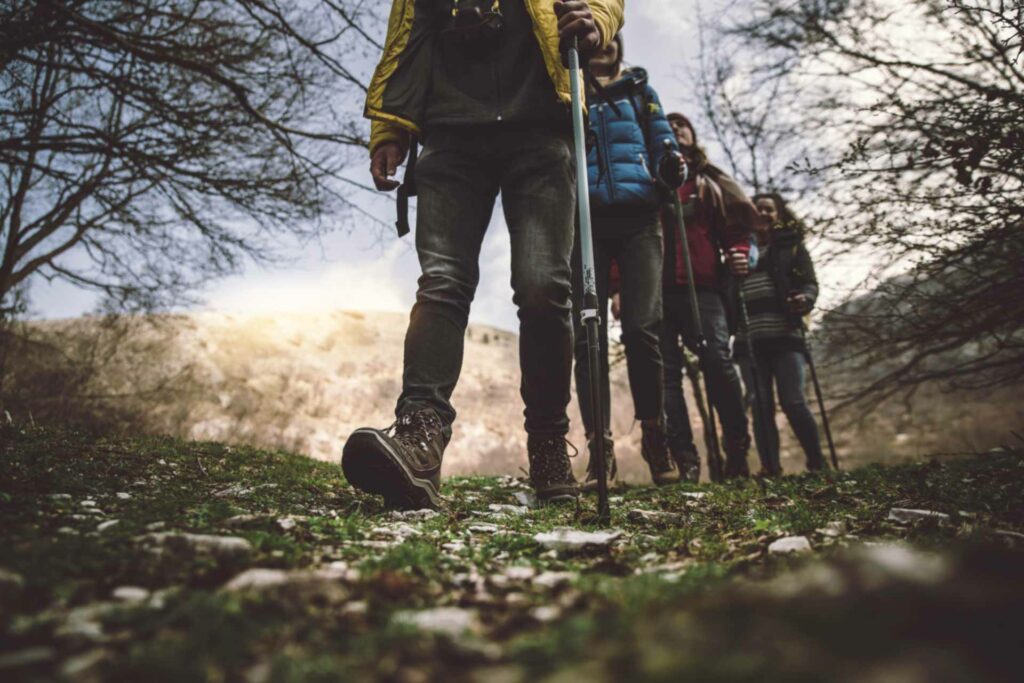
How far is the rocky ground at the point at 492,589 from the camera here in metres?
0.53

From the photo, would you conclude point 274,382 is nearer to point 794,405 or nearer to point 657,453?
point 794,405

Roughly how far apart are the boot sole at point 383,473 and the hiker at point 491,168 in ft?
0.93

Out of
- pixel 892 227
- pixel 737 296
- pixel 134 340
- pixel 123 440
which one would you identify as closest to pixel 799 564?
pixel 892 227

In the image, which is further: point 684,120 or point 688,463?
point 684,120

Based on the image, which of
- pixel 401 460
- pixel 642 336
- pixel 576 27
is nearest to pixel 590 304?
pixel 401 460

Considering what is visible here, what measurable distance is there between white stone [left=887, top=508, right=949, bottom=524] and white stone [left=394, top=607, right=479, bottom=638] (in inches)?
63.3

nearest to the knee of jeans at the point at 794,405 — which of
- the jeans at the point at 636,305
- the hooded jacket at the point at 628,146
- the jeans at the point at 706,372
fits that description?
the jeans at the point at 706,372

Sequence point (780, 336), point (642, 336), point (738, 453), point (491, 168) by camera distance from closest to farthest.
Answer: point (491, 168) → point (642, 336) → point (738, 453) → point (780, 336)

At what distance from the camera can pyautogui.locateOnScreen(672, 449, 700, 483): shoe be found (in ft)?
14.9

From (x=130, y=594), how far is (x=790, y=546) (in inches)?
57.8

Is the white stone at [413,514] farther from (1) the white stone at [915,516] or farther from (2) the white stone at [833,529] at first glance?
(1) the white stone at [915,516]

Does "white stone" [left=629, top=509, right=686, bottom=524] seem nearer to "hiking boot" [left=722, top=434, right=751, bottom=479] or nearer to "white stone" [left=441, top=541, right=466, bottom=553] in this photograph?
"white stone" [left=441, top=541, right=466, bottom=553]

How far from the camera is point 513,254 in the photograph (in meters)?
2.61

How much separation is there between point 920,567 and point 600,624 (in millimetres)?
370
